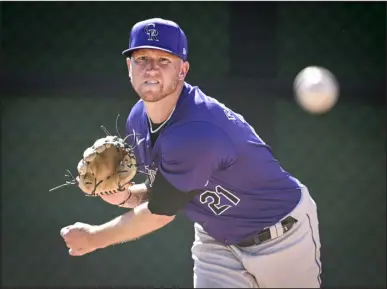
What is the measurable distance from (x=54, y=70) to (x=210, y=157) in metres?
2.02

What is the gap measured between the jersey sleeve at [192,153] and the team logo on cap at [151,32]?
0.35m

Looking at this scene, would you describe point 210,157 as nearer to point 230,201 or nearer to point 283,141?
point 230,201

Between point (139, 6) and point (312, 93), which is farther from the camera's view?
point (139, 6)

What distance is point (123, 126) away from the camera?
4.35 meters

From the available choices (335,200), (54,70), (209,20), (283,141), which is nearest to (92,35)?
(54,70)

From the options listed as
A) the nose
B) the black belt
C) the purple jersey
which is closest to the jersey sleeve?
the purple jersey

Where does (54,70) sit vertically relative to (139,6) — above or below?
below

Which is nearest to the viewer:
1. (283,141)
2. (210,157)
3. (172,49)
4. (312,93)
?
(210,157)

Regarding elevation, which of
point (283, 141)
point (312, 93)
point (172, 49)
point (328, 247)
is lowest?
point (328, 247)

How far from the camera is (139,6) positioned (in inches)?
173

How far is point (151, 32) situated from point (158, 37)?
0.11ft

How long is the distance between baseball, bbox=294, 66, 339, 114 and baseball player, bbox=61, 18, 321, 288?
3.75 feet

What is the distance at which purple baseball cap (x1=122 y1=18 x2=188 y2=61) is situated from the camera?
2729 mm

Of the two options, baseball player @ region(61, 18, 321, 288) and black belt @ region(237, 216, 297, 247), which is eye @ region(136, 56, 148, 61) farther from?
black belt @ region(237, 216, 297, 247)
